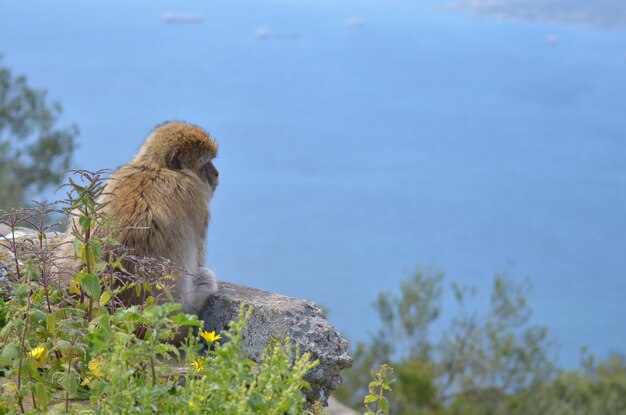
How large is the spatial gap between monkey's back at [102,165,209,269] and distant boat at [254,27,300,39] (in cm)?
7067

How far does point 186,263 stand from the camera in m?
3.46

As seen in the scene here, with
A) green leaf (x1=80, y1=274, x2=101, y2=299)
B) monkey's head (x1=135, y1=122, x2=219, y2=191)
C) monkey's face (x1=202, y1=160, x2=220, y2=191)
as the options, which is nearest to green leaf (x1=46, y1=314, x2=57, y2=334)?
green leaf (x1=80, y1=274, x2=101, y2=299)

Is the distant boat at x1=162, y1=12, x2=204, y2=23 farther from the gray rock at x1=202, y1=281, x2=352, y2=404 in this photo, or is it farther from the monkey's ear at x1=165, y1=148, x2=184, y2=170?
the gray rock at x1=202, y1=281, x2=352, y2=404

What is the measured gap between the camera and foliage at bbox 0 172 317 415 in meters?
1.86

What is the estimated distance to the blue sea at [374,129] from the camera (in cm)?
4800

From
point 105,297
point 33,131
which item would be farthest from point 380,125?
point 105,297

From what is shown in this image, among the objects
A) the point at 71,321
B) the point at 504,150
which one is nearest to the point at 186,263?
the point at 71,321

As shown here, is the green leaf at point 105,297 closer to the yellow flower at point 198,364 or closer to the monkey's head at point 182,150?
the yellow flower at point 198,364

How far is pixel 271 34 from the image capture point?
75062mm

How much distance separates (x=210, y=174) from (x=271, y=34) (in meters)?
72.3

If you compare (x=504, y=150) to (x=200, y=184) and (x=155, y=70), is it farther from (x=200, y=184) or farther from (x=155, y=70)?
(x=200, y=184)

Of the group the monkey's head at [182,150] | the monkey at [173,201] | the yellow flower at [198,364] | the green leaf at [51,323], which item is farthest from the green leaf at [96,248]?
the monkey's head at [182,150]

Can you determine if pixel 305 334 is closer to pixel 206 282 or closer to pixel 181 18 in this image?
pixel 206 282

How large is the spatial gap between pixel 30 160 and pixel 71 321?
14552 mm
